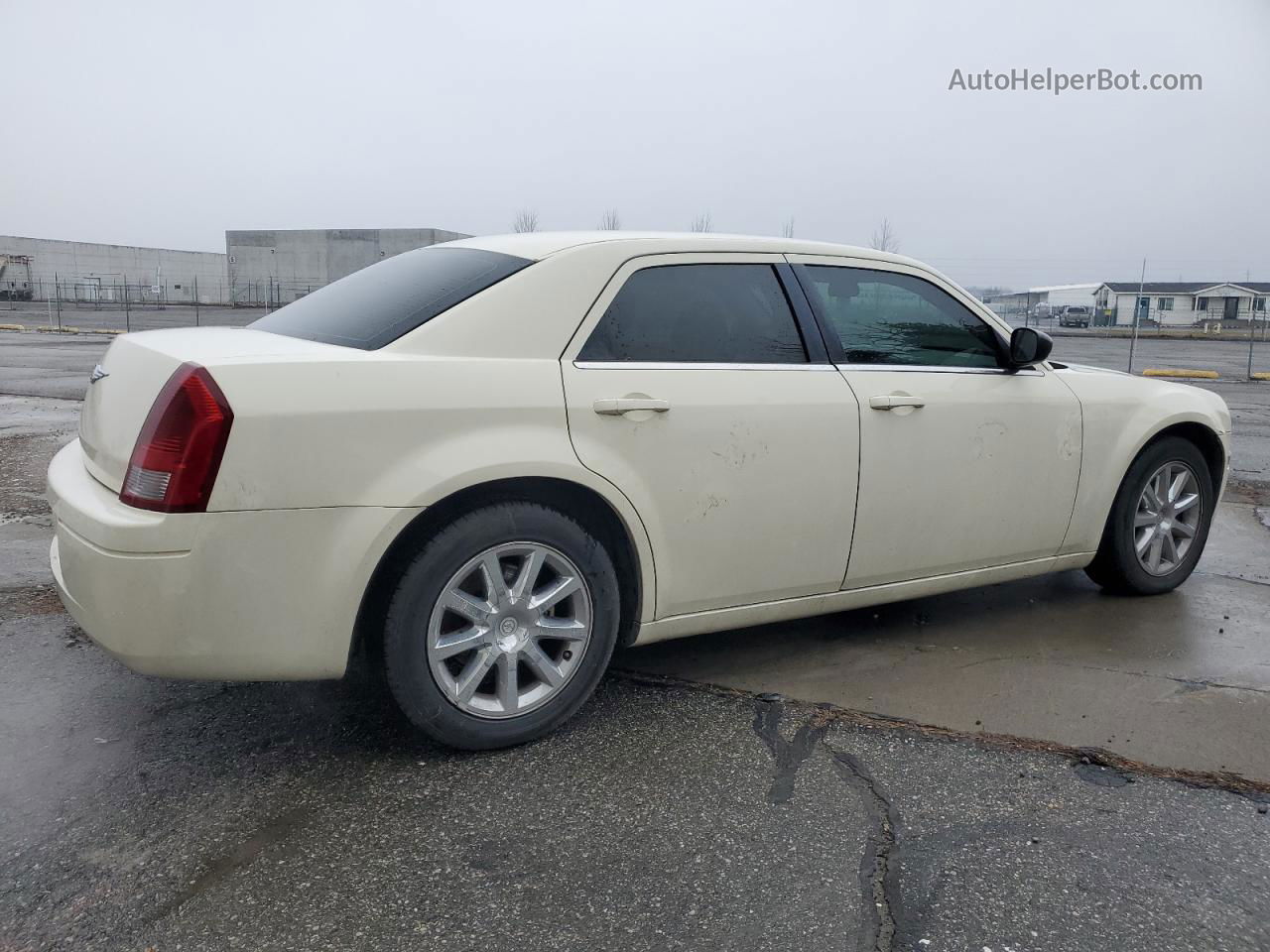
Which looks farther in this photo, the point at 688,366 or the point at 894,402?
the point at 894,402

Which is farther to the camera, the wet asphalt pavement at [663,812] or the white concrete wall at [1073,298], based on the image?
the white concrete wall at [1073,298]

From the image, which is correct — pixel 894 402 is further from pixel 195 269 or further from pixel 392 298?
pixel 195 269

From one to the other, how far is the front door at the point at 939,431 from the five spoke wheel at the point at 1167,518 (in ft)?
2.00

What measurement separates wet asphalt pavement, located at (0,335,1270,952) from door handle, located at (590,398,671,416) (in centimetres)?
101

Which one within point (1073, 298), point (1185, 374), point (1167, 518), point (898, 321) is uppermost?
point (1073, 298)

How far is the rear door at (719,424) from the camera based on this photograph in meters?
3.24

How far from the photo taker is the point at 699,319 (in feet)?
11.6

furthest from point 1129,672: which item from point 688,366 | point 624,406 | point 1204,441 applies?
point 624,406

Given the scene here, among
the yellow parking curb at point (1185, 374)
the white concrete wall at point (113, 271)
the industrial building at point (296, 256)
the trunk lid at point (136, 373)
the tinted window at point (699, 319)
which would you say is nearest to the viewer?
the trunk lid at point (136, 373)

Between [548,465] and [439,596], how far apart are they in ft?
1.59

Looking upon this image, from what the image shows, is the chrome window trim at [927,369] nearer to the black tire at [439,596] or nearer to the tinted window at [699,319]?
the tinted window at [699,319]

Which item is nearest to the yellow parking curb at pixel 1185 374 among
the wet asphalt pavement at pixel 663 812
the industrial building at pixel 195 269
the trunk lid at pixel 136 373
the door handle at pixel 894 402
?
the wet asphalt pavement at pixel 663 812

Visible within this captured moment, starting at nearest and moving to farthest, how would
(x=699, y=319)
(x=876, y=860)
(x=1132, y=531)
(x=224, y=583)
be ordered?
(x=876, y=860)
(x=224, y=583)
(x=699, y=319)
(x=1132, y=531)

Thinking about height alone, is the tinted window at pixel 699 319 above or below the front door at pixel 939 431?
above
